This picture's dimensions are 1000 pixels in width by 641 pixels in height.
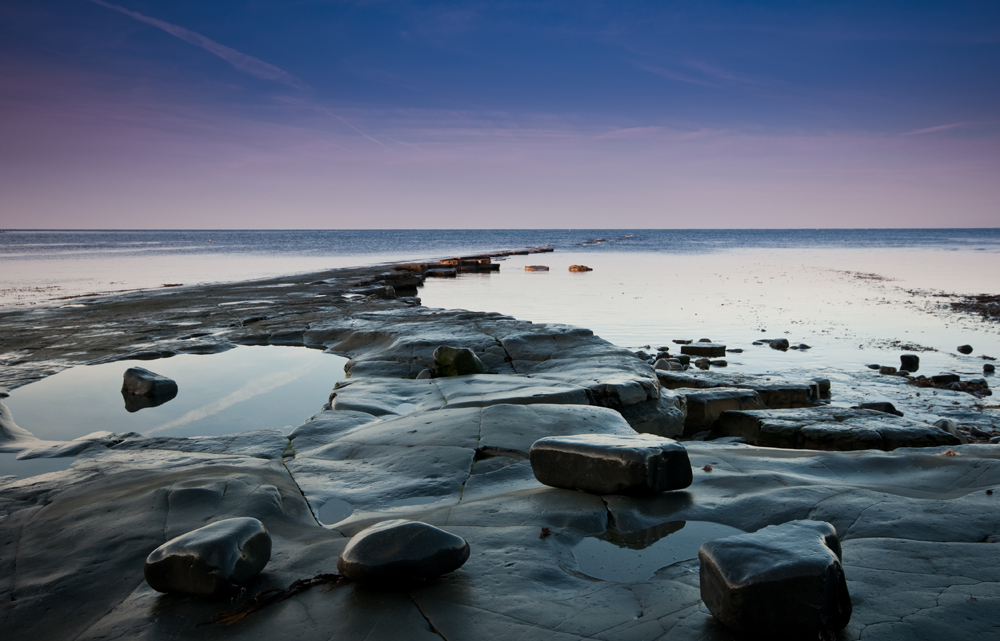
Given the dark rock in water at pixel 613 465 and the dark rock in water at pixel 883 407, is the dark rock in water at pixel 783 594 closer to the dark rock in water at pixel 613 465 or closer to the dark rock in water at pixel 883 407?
the dark rock in water at pixel 613 465

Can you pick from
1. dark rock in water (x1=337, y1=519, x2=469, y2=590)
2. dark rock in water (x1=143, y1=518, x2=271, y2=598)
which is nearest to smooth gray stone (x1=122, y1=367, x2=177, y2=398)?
dark rock in water (x1=143, y1=518, x2=271, y2=598)

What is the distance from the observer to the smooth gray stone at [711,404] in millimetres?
6930

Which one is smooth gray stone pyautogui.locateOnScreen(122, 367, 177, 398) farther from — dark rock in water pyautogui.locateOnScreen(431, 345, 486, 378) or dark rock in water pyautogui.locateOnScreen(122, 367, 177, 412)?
dark rock in water pyautogui.locateOnScreen(431, 345, 486, 378)

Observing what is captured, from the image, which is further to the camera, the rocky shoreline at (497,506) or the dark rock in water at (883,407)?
the dark rock in water at (883,407)

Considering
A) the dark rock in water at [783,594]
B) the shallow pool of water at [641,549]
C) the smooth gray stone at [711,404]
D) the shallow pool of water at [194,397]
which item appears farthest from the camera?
the smooth gray stone at [711,404]

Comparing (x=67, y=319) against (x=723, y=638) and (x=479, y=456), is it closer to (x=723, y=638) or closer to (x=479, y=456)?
(x=479, y=456)

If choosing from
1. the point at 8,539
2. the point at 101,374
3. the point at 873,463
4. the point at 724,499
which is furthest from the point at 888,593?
the point at 101,374

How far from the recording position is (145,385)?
23.4 ft

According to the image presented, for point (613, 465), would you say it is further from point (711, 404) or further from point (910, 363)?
point (910, 363)

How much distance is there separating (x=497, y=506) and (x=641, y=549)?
2.77 feet

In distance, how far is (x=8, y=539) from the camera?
3.20m

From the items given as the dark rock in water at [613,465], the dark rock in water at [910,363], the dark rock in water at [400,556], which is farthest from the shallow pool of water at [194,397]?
the dark rock in water at [910,363]

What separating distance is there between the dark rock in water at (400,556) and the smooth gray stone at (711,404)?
482cm

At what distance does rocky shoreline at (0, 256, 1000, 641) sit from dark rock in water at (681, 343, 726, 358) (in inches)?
150
